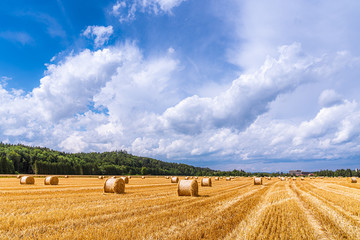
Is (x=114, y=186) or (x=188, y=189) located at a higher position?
(x=114, y=186)

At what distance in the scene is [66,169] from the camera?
10312cm

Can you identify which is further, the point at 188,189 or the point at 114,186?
the point at 114,186

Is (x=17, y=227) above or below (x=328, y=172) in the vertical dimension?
above

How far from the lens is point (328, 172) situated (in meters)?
169

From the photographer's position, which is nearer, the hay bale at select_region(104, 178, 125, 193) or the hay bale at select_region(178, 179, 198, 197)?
the hay bale at select_region(178, 179, 198, 197)

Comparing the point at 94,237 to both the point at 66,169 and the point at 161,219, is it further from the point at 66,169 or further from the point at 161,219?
the point at 66,169

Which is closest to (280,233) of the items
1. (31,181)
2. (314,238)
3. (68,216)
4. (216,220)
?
(314,238)

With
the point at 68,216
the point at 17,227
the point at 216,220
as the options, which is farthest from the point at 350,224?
the point at 17,227

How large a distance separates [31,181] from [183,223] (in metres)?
28.0

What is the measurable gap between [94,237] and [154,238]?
1517 millimetres

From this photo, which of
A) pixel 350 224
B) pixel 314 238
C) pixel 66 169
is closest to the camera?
pixel 314 238

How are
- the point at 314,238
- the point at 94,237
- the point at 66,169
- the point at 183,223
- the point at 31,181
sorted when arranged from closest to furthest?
the point at 94,237 → the point at 314,238 → the point at 183,223 → the point at 31,181 → the point at 66,169

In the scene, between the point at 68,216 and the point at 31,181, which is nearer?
the point at 68,216

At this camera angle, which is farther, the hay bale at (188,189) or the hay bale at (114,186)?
the hay bale at (114,186)
